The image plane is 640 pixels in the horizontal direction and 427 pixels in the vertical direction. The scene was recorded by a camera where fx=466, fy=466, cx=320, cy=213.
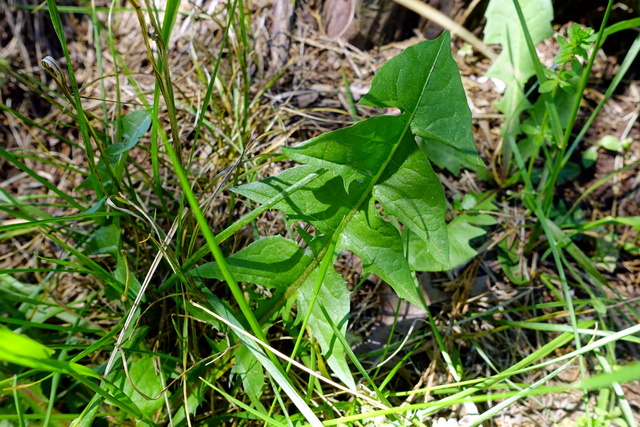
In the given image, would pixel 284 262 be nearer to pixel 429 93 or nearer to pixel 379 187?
pixel 379 187

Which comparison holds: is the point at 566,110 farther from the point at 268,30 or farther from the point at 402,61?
the point at 268,30

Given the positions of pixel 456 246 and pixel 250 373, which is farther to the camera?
pixel 456 246

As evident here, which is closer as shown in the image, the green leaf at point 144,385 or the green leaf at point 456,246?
the green leaf at point 144,385

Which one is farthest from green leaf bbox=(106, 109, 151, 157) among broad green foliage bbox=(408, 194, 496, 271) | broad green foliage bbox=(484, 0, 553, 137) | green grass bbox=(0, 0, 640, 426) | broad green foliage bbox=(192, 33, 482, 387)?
broad green foliage bbox=(484, 0, 553, 137)

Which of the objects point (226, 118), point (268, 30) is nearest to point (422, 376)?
point (226, 118)

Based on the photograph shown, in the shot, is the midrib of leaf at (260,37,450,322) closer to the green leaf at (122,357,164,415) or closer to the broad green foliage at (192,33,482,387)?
the broad green foliage at (192,33,482,387)

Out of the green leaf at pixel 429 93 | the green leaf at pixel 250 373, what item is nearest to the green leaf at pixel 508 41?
the green leaf at pixel 429 93

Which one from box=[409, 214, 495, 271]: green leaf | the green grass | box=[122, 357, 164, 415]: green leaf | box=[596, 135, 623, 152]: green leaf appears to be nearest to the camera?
the green grass

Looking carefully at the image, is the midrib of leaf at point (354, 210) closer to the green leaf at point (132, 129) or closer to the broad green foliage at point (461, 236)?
the broad green foliage at point (461, 236)

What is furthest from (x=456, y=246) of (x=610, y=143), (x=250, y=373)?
(x=610, y=143)
